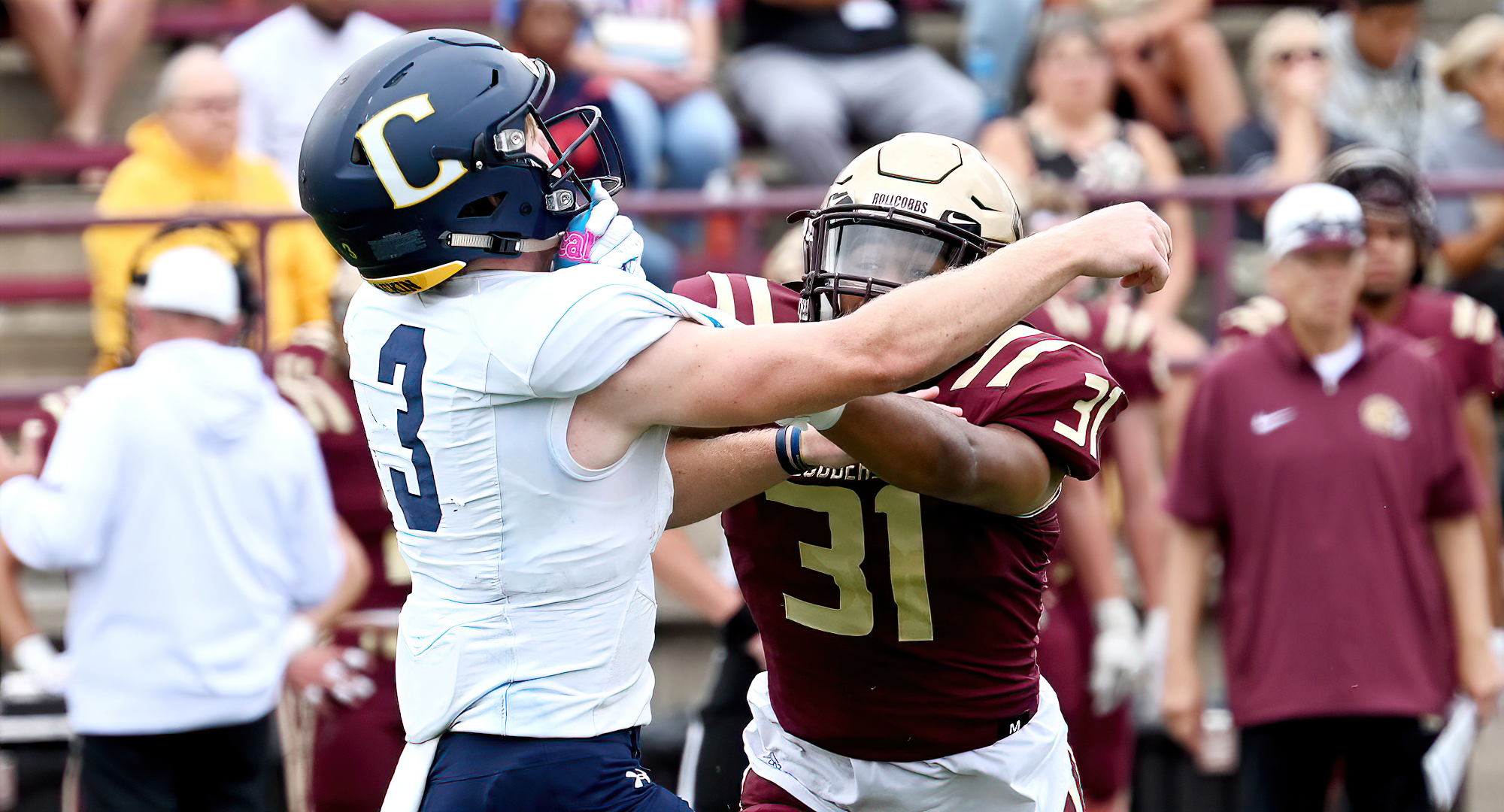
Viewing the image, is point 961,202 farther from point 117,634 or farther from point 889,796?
point 117,634

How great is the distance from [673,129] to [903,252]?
4.32 metres

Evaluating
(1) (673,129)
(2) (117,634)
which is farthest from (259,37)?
(2) (117,634)

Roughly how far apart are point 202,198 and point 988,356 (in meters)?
4.57

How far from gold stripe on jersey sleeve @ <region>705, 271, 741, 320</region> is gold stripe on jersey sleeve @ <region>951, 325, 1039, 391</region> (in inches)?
16.0

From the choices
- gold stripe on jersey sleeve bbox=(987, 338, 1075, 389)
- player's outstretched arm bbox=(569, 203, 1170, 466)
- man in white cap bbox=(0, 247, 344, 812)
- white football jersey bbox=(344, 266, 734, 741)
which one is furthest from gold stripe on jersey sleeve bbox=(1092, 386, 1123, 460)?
man in white cap bbox=(0, 247, 344, 812)

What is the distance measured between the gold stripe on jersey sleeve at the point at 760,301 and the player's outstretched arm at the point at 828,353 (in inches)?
22.3

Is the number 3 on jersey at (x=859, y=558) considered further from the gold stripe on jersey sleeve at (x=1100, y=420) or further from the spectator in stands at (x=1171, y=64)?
the spectator in stands at (x=1171, y=64)

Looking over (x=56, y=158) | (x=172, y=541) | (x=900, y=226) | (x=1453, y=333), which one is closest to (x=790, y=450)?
(x=900, y=226)

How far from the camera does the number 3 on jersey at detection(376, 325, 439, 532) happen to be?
2.33m

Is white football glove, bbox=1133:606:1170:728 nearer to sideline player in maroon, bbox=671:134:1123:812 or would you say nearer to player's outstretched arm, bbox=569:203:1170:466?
sideline player in maroon, bbox=671:134:1123:812

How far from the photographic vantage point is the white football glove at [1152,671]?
18.1 ft

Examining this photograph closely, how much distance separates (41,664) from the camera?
4930 millimetres

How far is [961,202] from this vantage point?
9.27 ft

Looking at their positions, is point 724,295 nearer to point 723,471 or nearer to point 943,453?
point 723,471
